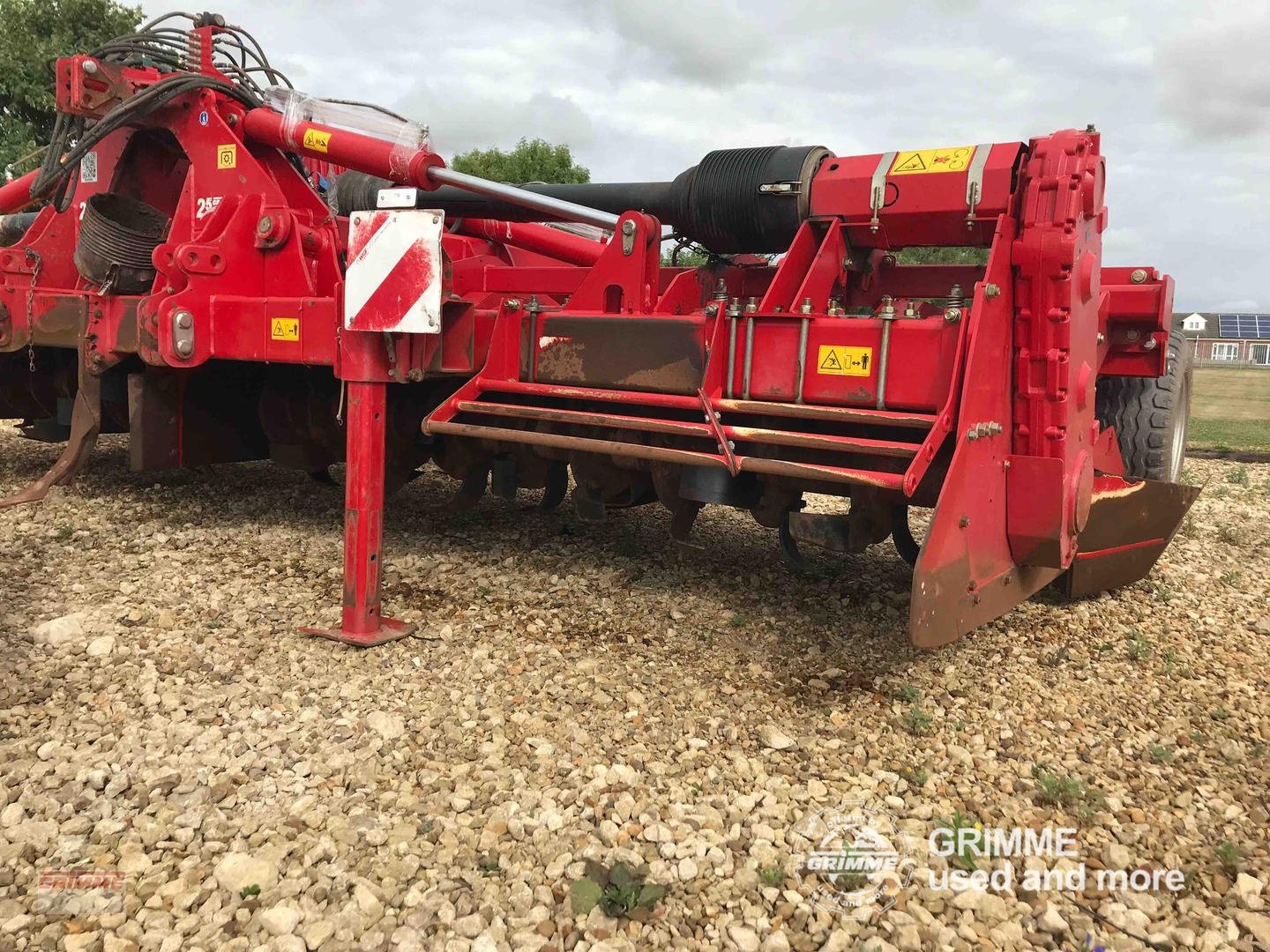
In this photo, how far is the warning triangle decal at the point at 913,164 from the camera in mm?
3309

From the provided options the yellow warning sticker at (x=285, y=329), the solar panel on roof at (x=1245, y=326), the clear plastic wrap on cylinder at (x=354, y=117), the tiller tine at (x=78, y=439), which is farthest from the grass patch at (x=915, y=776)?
the solar panel on roof at (x=1245, y=326)

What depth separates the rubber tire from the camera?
4223 mm

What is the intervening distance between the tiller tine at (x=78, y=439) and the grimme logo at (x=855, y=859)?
4.06 meters

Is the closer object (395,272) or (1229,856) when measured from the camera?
(1229,856)

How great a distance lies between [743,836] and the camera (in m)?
2.22

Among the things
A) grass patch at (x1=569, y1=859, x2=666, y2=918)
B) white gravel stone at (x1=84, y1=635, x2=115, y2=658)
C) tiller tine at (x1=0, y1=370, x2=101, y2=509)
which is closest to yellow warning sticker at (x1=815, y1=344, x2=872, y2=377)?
grass patch at (x1=569, y1=859, x2=666, y2=918)

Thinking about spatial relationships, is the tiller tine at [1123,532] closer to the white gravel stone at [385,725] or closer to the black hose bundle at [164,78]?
the white gravel stone at [385,725]

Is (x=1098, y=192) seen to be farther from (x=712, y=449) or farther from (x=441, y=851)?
(x=441, y=851)

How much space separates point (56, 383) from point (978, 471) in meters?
5.30

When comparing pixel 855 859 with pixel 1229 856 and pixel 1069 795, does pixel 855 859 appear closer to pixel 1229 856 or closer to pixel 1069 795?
pixel 1069 795

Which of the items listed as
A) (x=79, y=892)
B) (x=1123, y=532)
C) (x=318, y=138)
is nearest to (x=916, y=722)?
(x=1123, y=532)

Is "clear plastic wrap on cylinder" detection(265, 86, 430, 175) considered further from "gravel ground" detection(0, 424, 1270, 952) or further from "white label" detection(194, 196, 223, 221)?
"gravel ground" detection(0, 424, 1270, 952)

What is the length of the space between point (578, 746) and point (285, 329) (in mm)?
2274

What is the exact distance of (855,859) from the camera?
2.14 metres
